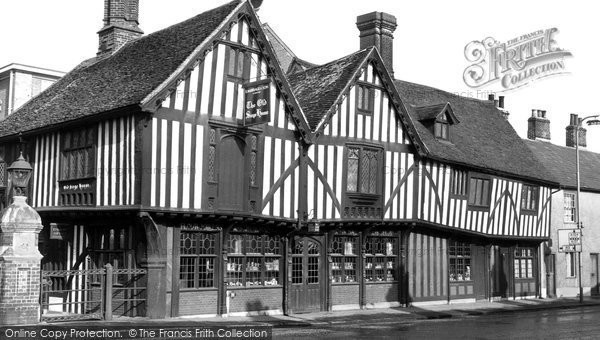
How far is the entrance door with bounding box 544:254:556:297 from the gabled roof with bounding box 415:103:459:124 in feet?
29.7

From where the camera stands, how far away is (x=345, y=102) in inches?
998

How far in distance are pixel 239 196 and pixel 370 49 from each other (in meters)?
7.37

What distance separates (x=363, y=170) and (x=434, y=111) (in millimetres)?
5642

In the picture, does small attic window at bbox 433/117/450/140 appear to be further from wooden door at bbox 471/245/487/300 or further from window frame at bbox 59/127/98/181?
window frame at bbox 59/127/98/181

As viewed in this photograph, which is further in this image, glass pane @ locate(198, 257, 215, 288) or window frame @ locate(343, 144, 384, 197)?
window frame @ locate(343, 144, 384, 197)

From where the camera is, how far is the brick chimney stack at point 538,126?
40469mm

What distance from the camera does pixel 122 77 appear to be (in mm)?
23078

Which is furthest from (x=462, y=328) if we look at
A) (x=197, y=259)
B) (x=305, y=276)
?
(x=197, y=259)

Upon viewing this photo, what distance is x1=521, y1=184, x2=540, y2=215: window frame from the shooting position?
109 ft

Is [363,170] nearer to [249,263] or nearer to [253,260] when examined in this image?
[253,260]

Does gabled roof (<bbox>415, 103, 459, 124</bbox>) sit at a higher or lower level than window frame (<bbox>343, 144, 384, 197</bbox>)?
higher

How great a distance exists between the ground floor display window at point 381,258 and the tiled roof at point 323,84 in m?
4.77

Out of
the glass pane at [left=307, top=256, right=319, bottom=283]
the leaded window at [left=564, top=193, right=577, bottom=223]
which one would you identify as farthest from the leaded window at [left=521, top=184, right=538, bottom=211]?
the glass pane at [left=307, top=256, right=319, bottom=283]

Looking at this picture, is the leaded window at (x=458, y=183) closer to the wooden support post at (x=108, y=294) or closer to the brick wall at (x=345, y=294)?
the brick wall at (x=345, y=294)
